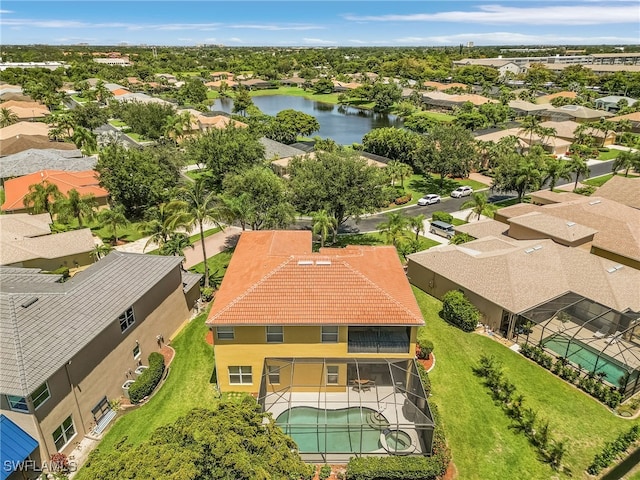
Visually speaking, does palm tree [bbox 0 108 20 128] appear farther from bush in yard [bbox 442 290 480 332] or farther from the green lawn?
the green lawn

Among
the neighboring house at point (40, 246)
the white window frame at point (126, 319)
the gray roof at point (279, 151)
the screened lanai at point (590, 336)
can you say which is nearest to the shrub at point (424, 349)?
the screened lanai at point (590, 336)

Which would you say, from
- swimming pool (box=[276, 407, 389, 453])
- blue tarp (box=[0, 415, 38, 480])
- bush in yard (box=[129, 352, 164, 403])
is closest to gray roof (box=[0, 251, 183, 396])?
blue tarp (box=[0, 415, 38, 480])

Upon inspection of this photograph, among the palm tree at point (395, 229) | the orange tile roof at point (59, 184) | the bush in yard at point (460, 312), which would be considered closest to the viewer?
the bush in yard at point (460, 312)

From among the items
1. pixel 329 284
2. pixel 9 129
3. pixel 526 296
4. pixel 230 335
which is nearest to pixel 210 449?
pixel 230 335

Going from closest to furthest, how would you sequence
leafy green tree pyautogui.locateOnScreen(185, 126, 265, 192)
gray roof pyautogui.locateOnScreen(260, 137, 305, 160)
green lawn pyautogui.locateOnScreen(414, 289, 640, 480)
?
green lawn pyautogui.locateOnScreen(414, 289, 640, 480), leafy green tree pyautogui.locateOnScreen(185, 126, 265, 192), gray roof pyautogui.locateOnScreen(260, 137, 305, 160)

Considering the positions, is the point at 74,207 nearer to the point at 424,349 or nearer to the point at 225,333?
the point at 225,333

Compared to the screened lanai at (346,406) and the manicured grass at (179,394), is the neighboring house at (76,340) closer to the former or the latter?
the manicured grass at (179,394)
